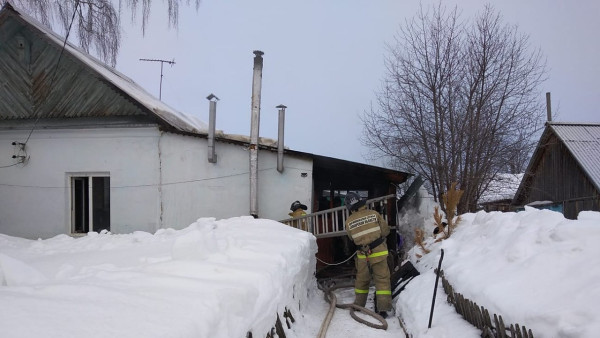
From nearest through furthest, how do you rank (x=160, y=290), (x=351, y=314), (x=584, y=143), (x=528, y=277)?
(x=160, y=290) < (x=528, y=277) < (x=351, y=314) < (x=584, y=143)

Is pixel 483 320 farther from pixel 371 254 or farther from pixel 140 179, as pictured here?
pixel 140 179

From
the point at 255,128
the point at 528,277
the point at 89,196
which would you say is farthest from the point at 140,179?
the point at 528,277

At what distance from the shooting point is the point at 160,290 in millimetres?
2982

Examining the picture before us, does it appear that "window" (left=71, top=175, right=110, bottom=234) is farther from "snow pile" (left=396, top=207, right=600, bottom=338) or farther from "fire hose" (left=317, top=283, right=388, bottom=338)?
"snow pile" (left=396, top=207, right=600, bottom=338)

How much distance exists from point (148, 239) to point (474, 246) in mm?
4668

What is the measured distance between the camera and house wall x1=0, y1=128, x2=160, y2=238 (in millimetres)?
10430

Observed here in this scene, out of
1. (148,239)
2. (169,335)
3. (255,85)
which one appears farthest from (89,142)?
(169,335)

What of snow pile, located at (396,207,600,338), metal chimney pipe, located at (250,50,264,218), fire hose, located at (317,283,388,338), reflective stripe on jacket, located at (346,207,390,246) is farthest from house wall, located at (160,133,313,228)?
snow pile, located at (396,207,600,338)

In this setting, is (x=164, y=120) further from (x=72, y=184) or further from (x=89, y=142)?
(x=72, y=184)

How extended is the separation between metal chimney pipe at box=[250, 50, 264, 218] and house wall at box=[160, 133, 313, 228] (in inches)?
15.0

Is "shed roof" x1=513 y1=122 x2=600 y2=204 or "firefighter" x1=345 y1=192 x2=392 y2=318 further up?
"shed roof" x1=513 y1=122 x2=600 y2=204

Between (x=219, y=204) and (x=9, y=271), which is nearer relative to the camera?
(x=9, y=271)

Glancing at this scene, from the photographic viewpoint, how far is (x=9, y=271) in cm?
309

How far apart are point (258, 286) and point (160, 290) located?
1008 millimetres
